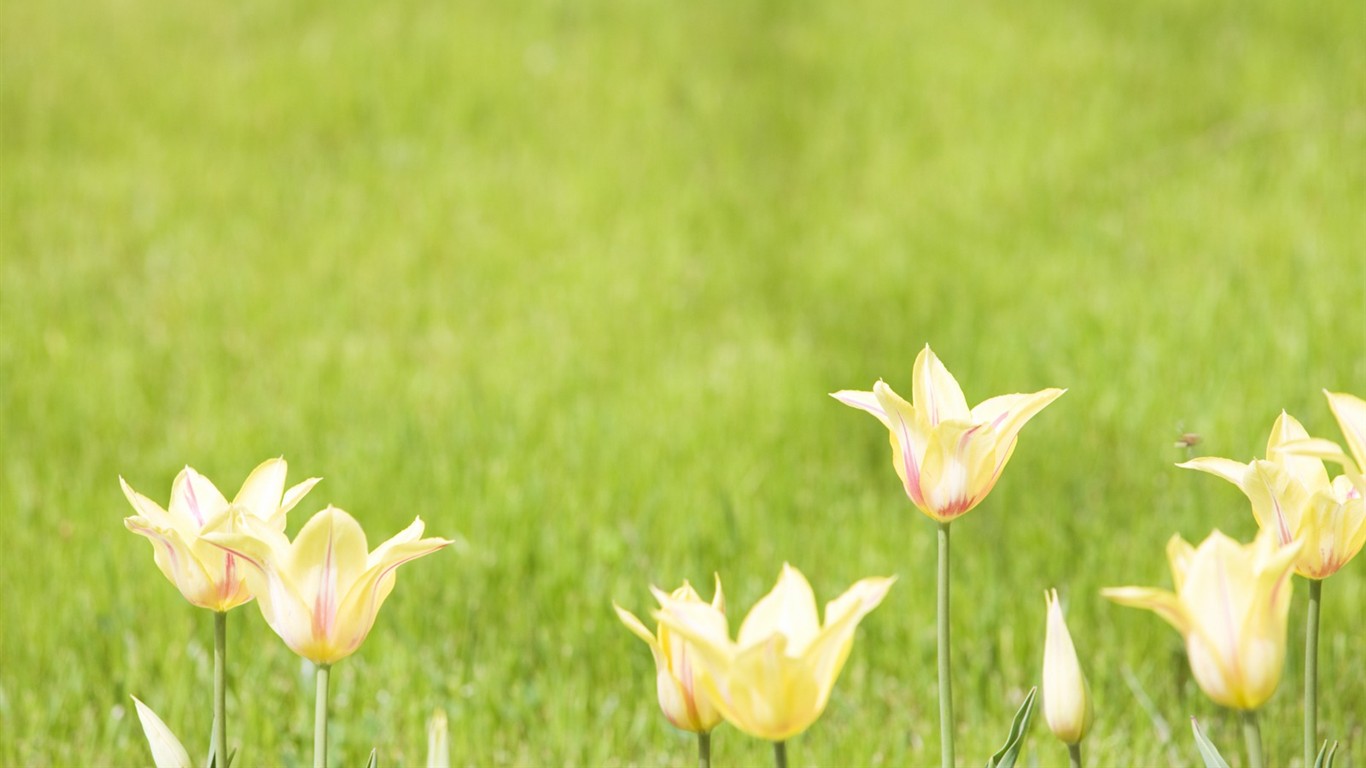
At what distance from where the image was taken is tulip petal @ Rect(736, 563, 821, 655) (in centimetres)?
97

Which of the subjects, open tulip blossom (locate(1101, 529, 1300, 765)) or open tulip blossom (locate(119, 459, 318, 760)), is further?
open tulip blossom (locate(119, 459, 318, 760))

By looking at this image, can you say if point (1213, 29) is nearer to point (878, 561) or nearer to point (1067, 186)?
point (1067, 186)

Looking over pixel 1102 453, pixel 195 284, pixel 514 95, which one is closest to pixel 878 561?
pixel 1102 453

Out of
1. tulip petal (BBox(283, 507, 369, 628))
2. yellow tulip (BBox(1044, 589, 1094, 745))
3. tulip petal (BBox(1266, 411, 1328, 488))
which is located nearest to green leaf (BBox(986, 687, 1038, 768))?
yellow tulip (BBox(1044, 589, 1094, 745))

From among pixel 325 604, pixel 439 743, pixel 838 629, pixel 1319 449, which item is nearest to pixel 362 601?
pixel 325 604

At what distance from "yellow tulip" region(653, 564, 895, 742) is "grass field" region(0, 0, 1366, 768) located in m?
0.89

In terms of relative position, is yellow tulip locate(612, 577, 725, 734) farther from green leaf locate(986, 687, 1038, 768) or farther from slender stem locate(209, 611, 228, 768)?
slender stem locate(209, 611, 228, 768)

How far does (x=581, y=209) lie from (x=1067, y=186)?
1.33 metres

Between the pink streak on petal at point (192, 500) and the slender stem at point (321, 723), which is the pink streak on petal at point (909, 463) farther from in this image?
the pink streak on petal at point (192, 500)

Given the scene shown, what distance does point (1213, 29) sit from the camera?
429cm

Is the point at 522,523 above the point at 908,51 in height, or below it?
below

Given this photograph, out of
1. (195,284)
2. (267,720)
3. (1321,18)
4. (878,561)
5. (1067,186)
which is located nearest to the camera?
(267,720)

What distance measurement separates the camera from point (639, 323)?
320 cm

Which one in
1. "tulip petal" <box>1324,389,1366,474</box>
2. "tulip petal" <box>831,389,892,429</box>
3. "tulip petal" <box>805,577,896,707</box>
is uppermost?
"tulip petal" <box>831,389,892,429</box>
